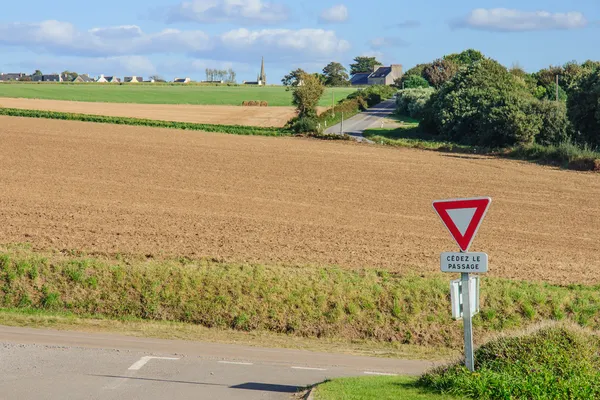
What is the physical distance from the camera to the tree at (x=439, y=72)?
485ft

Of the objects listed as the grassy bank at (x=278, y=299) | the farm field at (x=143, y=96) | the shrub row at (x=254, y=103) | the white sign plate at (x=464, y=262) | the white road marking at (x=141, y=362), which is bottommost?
the grassy bank at (x=278, y=299)

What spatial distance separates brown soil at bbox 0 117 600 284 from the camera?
26.3m

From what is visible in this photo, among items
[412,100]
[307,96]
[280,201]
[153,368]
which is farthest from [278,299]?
[412,100]

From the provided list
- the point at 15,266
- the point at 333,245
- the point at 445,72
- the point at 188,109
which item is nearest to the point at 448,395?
the point at 15,266

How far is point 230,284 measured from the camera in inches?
813

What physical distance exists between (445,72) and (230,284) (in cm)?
13342

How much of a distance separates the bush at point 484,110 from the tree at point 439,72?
216ft

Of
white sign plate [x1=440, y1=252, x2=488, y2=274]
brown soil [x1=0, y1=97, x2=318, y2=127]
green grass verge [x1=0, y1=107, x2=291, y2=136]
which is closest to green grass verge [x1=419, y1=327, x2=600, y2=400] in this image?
white sign plate [x1=440, y1=252, x2=488, y2=274]

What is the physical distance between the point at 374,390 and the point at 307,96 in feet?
243

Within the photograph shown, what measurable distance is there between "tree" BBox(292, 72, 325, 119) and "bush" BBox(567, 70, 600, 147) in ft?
98.2

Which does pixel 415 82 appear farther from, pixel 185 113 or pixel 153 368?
pixel 153 368

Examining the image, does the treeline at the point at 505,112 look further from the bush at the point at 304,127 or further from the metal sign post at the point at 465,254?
the metal sign post at the point at 465,254

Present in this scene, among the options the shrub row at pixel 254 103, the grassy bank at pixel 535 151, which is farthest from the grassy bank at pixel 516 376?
the shrub row at pixel 254 103

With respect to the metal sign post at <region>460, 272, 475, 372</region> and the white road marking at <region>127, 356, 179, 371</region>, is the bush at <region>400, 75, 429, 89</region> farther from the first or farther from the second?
the metal sign post at <region>460, 272, 475, 372</region>
